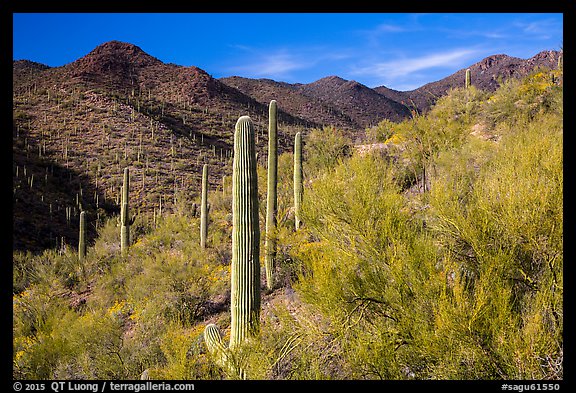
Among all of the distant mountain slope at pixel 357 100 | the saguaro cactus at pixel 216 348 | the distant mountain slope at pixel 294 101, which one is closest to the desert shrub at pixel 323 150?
the saguaro cactus at pixel 216 348

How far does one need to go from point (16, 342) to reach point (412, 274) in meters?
10.2

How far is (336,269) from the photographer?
19.0 feet

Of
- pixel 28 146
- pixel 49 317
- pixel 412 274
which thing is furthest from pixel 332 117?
pixel 412 274

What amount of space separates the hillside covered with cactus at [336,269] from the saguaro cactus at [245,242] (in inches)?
1.2

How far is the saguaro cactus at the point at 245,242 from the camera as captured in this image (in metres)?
6.87

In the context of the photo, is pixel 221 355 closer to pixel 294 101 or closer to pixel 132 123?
pixel 132 123

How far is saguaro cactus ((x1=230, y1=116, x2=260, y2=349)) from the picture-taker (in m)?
6.87

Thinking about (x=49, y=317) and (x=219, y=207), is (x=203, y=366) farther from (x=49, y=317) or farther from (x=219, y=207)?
(x=219, y=207)

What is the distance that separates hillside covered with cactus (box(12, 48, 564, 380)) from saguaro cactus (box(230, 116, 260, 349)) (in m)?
0.03

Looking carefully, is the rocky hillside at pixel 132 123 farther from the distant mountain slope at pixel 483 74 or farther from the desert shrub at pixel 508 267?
the desert shrub at pixel 508 267

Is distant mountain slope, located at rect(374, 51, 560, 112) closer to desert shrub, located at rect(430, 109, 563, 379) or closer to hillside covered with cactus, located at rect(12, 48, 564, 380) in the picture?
hillside covered with cactus, located at rect(12, 48, 564, 380)

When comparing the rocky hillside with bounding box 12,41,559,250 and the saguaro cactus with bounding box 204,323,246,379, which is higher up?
the rocky hillside with bounding box 12,41,559,250

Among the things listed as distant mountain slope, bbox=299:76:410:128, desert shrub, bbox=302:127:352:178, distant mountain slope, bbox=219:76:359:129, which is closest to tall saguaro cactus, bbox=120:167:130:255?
desert shrub, bbox=302:127:352:178
